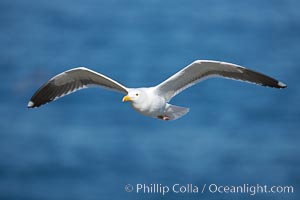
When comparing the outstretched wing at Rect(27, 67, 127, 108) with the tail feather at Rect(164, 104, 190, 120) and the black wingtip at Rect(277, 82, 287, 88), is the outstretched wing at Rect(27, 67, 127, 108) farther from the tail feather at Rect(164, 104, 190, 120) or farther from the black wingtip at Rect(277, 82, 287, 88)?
the black wingtip at Rect(277, 82, 287, 88)

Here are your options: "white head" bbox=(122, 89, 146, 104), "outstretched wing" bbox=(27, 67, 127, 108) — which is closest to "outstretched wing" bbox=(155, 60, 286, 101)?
"white head" bbox=(122, 89, 146, 104)

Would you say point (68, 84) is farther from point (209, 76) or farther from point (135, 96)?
point (209, 76)

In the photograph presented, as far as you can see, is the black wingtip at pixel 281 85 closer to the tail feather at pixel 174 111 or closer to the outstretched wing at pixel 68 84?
the tail feather at pixel 174 111

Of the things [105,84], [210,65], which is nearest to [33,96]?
[105,84]

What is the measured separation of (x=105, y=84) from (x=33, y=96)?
0.44 m

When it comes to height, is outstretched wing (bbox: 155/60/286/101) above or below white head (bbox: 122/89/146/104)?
above

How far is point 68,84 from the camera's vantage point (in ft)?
12.6

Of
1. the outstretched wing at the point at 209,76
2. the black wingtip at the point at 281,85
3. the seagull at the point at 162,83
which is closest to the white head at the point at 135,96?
the seagull at the point at 162,83

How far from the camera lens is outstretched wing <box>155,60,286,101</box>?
11.9 feet

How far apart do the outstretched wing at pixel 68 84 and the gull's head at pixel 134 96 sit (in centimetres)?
16

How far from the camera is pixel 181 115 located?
368cm

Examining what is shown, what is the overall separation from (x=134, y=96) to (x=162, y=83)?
177 mm

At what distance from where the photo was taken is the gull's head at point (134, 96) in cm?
353

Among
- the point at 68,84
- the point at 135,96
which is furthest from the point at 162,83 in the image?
the point at 68,84
